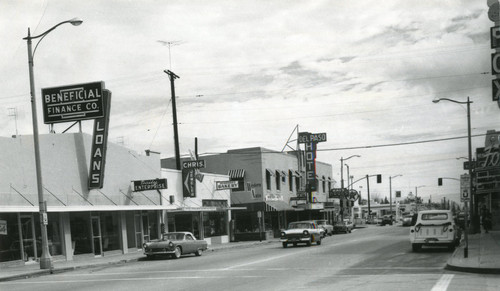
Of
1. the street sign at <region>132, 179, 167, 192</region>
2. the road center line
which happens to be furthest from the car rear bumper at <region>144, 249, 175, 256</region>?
the road center line

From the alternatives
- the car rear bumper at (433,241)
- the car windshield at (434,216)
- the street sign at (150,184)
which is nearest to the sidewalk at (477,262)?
the car rear bumper at (433,241)

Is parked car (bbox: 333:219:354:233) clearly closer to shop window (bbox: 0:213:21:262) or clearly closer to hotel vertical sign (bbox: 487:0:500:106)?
hotel vertical sign (bbox: 487:0:500:106)

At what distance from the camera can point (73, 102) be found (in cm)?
2891

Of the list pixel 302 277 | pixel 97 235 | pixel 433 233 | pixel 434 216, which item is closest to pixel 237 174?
pixel 97 235

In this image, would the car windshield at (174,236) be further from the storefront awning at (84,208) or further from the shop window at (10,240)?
the shop window at (10,240)

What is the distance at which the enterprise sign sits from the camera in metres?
28.5

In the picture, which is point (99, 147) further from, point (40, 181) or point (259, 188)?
point (259, 188)

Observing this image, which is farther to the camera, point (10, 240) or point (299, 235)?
point (299, 235)

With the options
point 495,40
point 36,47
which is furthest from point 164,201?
point 495,40

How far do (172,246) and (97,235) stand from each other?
5.85m

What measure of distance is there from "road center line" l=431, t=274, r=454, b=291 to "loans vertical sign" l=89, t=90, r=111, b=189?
1979 centimetres

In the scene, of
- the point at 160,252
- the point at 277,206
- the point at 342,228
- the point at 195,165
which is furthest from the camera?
the point at 342,228

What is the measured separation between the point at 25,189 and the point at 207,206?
1714cm

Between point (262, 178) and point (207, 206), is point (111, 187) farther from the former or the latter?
point (262, 178)
